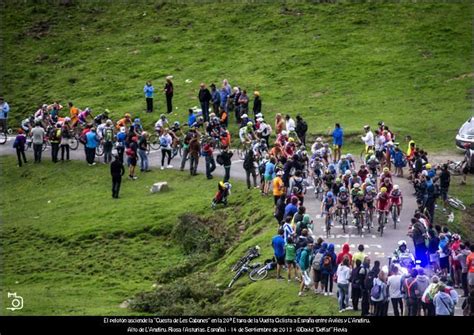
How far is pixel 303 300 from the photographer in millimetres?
40562

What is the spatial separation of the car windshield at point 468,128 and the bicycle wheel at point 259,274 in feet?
62.6

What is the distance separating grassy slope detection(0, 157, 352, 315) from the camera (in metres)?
44.1

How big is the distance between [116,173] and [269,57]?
21.7 meters

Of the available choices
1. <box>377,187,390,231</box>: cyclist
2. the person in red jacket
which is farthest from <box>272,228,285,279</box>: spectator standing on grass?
<box>377,187,390,231</box>: cyclist

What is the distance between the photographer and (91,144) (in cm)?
6169

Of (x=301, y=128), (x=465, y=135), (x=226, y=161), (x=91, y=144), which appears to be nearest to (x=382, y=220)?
(x=226, y=161)

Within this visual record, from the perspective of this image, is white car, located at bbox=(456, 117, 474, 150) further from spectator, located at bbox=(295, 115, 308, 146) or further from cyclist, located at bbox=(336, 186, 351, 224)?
cyclist, located at bbox=(336, 186, 351, 224)

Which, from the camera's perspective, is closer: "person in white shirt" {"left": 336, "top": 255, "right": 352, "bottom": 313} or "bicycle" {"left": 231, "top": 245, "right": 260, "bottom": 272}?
"person in white shirt" {"left": 336, "top": 255, "right": 352, "bottom": 313}

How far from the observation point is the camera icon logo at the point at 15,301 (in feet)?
145

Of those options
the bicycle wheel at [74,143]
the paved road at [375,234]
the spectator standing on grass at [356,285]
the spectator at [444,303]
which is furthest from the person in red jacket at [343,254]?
the bicycle wheel at [74,143]

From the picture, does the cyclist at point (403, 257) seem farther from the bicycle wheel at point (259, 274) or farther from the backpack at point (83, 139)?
the backpack at point (83, 139)

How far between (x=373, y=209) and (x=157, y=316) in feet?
31.7

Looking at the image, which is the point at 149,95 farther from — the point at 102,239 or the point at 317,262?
the point at 317,262

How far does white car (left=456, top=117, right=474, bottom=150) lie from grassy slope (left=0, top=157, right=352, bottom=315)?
11.2 meters
